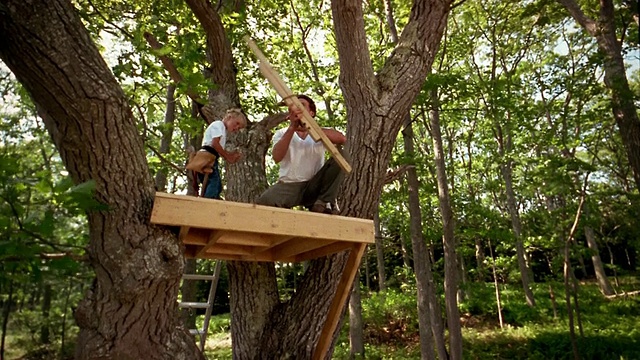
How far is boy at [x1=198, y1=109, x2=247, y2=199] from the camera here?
120 inches

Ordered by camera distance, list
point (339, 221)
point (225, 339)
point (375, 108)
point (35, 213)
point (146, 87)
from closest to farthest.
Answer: point (35, 213), point (339, 221), point (375, 108), point (146, 87), point (225, 339)

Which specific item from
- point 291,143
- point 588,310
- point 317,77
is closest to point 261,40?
point 291,143

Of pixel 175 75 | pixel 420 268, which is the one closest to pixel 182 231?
pixel 175 75


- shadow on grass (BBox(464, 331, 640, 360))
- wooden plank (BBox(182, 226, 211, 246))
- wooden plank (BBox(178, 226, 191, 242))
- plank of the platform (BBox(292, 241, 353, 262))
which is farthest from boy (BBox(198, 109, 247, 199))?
shadow on grass (BBox(464, 331, 640, 360))

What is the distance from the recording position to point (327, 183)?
288cm

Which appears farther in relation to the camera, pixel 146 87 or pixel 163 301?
pixel 146 87

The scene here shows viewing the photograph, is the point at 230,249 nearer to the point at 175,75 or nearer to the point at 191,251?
the point at 191,251

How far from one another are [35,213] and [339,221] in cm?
146

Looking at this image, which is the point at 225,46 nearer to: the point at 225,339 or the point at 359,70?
the point at 359,70

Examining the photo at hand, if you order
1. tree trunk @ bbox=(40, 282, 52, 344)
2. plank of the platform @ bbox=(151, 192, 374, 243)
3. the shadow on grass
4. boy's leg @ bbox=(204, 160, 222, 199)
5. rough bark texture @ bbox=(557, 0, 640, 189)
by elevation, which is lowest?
the shadow on grass

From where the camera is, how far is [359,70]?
3090 mm

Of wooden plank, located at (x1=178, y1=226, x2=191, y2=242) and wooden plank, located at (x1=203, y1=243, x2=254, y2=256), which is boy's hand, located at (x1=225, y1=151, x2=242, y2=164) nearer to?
wooden plank, located at (x1=203, y1=243, x2=254, y2=256)

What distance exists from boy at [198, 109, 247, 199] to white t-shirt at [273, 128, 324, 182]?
0.35 m

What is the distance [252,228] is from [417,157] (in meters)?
5.64
